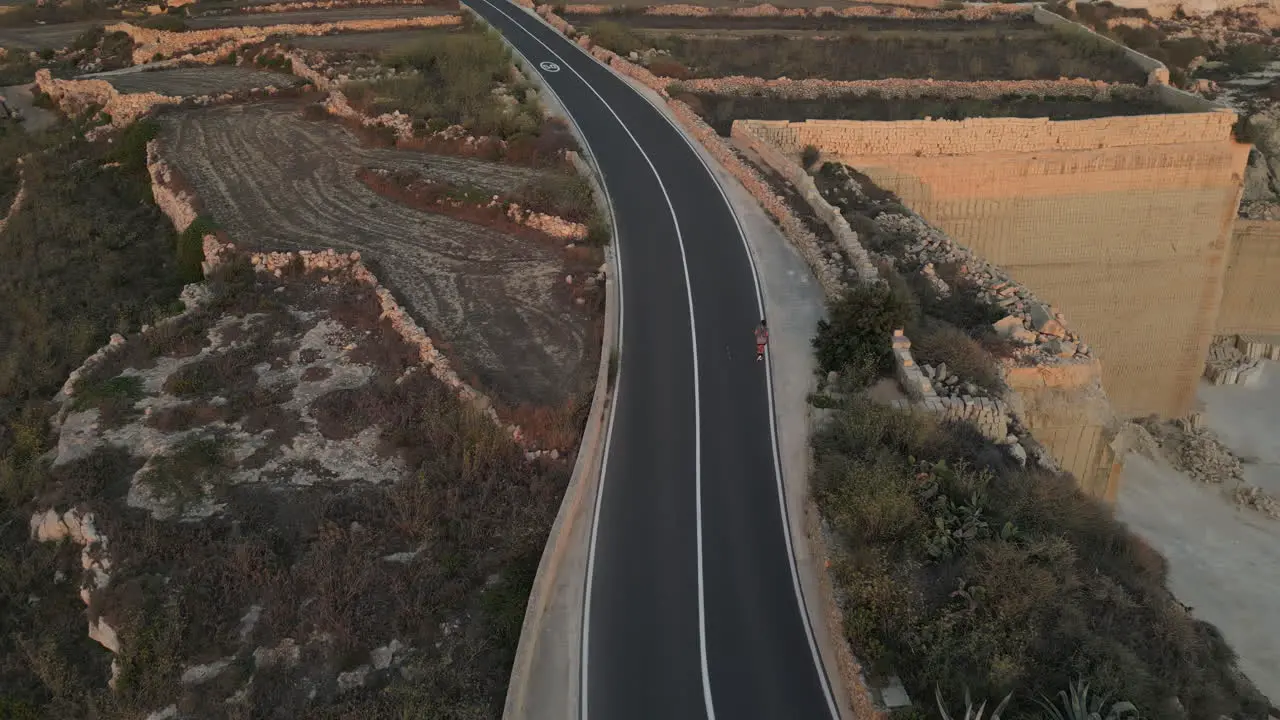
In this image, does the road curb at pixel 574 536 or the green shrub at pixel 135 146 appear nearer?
the road curb at pixel 574 536

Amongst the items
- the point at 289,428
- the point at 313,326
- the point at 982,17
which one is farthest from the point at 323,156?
the point at 982,17

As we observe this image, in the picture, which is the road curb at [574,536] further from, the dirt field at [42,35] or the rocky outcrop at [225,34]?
the dirt field at [42,35]

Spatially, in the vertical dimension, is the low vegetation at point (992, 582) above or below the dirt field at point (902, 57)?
below

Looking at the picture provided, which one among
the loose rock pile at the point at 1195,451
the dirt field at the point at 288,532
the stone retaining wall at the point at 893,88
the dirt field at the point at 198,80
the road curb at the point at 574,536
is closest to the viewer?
the road curb at the point at 574,536

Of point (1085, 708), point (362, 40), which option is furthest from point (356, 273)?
point (362, 40)

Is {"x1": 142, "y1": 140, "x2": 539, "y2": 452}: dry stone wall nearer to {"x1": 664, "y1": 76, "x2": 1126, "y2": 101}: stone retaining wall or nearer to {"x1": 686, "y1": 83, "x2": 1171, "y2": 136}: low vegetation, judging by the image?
{"x1": 686, "y1": 83, "x2": 1171, "y2": 136}: low vegetation

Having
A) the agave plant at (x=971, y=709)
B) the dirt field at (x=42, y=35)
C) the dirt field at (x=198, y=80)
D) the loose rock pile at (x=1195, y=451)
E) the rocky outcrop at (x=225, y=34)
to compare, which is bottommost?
the loose rock pile at (x=1195, y=451)

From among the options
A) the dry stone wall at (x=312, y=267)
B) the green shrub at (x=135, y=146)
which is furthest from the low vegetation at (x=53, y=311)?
the dry stone wall at (x=312, y=267)

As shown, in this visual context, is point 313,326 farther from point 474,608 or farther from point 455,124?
point 455,124
